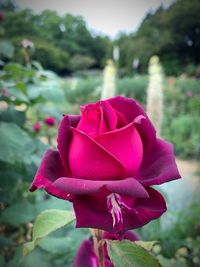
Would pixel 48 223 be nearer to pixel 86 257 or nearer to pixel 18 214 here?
pixel 86 257

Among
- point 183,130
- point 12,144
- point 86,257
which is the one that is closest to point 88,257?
point 86,257

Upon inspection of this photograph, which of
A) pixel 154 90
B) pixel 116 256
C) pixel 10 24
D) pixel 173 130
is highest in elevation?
pixel 10 24

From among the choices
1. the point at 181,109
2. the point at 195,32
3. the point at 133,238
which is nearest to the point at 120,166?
the point at 133,238

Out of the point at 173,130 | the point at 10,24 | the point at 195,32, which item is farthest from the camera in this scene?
the point at 195,32

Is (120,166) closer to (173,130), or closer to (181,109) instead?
(173,130)

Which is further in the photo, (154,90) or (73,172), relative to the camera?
(154,90)

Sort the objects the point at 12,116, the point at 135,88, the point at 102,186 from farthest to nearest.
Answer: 1. the point at 135,88
2. the point at 12,116
3. the point at 102,186

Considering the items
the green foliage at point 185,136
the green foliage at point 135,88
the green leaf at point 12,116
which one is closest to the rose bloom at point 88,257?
the green leaf at point 12,116
